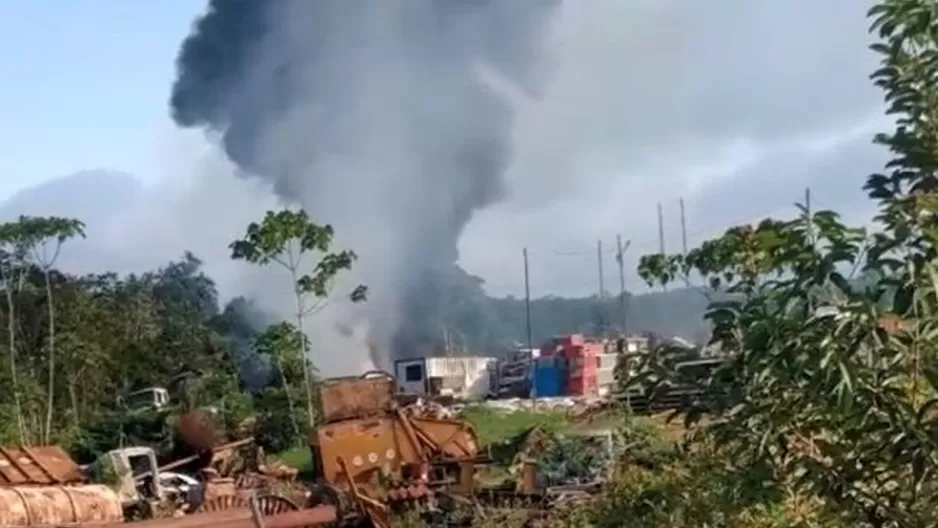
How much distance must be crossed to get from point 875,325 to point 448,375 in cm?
4211

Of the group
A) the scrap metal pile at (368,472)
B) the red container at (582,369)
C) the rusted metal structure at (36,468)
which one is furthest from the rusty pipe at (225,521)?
the red container at (582,369)

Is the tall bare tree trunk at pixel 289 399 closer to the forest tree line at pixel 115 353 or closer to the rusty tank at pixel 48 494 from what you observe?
the forest tree line at pixel 115 353

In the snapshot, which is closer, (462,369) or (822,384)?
(822,384)

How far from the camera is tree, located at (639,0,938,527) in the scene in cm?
Result: 288

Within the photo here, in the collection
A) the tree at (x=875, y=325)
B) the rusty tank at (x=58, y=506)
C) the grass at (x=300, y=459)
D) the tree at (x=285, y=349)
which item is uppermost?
the tree at (x=285, y=349)

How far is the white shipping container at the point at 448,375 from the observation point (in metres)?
43.6

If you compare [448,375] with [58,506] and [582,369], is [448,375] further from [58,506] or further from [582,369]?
[58,506]

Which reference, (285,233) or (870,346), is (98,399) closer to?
(285,233)

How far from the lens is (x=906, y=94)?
312 cm

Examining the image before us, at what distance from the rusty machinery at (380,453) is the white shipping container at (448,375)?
77.4 feet

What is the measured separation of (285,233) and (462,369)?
69.5 feet

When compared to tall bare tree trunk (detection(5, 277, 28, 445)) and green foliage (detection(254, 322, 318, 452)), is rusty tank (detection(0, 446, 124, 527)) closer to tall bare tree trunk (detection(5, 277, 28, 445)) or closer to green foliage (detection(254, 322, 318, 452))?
tall bare tree trunk (detection(5, 277, 28, 445))

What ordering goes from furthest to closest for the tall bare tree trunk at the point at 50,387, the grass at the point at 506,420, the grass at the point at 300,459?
1. the grass at the point at 506,420
2. the tall bare tree trunk at the point at 50,387
3. the grass at the point at 300,459

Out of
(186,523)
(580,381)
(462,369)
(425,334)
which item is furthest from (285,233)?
(425,334)
